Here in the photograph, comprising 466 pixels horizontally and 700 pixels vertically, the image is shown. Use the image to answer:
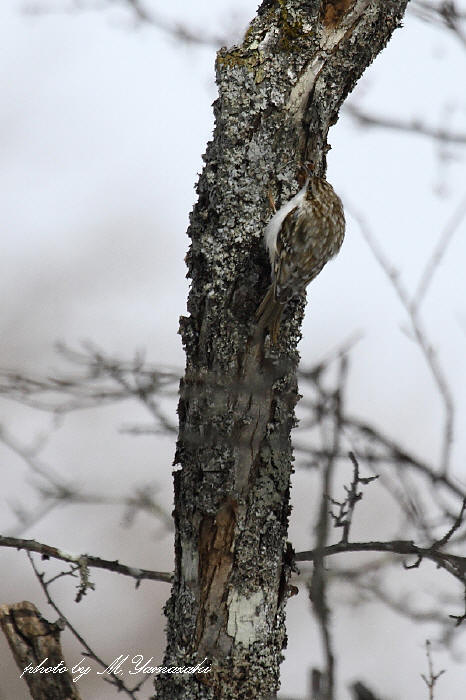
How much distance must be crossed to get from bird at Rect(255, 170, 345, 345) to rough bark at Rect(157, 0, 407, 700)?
4 cm

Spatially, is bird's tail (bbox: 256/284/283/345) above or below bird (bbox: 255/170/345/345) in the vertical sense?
below

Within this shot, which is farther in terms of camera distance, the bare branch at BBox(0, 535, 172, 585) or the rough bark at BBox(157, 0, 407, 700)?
the bare branch at BBox(0, 535, 172, 585)

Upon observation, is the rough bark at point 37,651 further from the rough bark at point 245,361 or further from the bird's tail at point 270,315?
the bird's tail at point 270,315

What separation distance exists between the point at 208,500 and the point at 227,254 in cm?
62

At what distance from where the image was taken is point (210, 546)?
6.23 feet

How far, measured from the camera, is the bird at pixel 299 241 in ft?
6.47

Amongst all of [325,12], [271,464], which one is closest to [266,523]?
[271,464]

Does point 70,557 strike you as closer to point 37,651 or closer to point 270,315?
point 37,651

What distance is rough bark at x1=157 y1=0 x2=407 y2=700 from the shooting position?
1.87 meters

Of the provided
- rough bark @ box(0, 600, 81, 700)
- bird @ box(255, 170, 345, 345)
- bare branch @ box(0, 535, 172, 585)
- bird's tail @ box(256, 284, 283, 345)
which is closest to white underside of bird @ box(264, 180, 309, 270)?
bird @ box(255, 170, 345, 345)

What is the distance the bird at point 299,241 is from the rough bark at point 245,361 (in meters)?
0.04

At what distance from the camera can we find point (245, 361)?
195cm

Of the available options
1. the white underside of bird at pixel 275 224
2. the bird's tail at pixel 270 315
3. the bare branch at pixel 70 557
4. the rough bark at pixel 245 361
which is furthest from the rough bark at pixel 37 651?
the white underside of bird at pixel 275 224

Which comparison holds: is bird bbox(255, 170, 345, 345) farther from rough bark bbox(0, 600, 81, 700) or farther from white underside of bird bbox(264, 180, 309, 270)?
rough bark bbox(0, 600, 81, 700)
